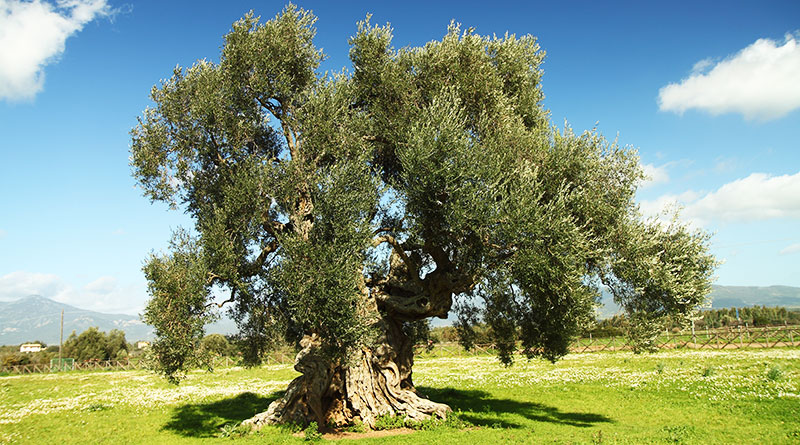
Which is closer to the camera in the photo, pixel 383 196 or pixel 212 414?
pixel 383 196

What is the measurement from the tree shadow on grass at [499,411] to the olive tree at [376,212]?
204 cm

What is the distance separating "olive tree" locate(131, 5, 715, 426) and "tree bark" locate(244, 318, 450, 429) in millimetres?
89

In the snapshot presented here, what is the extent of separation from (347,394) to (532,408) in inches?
376

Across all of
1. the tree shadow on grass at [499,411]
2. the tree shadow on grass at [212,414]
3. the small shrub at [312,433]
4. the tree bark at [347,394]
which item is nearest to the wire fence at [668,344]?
the tree shadow on grass at [499,411]

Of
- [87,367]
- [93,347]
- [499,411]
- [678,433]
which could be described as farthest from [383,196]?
[93,347]

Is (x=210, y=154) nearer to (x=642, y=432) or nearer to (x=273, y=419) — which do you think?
(x=273, y=419)

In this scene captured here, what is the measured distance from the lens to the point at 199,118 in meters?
20.1

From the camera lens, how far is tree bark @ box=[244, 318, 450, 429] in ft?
62.8

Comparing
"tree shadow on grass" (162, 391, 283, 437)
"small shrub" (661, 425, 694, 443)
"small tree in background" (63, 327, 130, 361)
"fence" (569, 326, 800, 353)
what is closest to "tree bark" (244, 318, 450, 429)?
"tree shadow on grass" (162, 391, 283, 437)

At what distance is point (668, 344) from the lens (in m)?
48.2

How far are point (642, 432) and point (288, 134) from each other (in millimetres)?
18874

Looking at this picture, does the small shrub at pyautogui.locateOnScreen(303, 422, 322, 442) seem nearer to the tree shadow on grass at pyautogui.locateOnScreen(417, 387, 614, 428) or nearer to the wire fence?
the tree shadow on grass at pyautogui.locateOnScreen(417, 387, 614, 428)

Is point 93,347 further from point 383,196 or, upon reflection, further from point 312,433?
point 383,196

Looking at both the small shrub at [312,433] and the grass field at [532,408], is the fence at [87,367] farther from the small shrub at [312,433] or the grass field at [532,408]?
the small shrub at [312,433]
